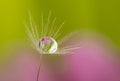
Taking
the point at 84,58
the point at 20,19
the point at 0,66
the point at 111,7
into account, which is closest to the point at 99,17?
the point at 111,7

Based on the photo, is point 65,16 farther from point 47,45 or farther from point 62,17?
point 47,45

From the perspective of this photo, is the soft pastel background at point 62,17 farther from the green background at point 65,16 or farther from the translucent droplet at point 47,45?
the translucent droplet at point 47,45

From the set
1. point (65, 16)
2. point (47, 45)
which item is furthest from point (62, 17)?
point (47, 45)

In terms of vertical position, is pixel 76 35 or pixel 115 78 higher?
pixel 76 35

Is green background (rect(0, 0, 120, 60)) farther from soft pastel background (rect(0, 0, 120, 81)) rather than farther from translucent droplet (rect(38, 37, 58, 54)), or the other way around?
translucent droplet (rect(38, 37, 58, 54))

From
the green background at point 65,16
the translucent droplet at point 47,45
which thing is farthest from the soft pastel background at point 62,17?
the translucent droplet at point 47,45

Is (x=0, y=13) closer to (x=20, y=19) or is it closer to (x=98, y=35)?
(x=20, y=19)

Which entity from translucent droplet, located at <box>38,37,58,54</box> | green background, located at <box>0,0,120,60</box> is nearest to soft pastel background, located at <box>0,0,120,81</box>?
green background, located at <box>0,0,120,60</box>
